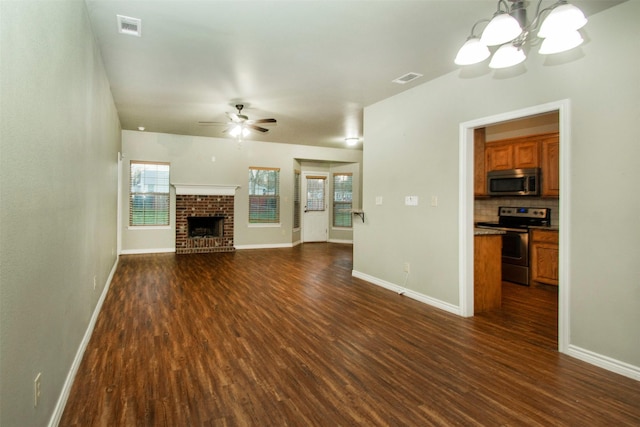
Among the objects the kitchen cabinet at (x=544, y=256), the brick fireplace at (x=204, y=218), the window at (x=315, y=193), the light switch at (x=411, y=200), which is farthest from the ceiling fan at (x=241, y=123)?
the kitchen cabinet at (x=544, y=256)

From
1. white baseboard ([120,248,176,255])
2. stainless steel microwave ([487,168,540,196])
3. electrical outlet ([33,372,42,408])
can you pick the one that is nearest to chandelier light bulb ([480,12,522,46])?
electrical outlet ([33,372,42,408])

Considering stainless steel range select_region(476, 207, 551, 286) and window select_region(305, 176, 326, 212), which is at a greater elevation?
window select_region(305, 176, 326, 212)

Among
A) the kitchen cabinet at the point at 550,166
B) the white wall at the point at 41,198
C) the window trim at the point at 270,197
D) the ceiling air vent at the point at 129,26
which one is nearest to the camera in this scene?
the white wall at the point at 41,198

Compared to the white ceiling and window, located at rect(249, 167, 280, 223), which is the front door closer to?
window, located at rect(249, 167, 280, 223)

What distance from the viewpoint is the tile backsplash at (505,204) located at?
5.05 metres

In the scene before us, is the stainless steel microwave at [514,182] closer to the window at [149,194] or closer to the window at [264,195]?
the window at [264,195]

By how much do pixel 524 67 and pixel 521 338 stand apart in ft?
7.95

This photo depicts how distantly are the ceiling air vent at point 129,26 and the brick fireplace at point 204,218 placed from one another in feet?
15.6

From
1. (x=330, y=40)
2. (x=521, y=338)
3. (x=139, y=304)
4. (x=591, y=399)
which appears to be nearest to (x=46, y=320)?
(x=139, y=304)

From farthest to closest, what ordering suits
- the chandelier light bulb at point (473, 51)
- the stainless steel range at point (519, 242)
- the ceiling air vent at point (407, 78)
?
the stainless steel range at point (519, 242), the ceiling air vent at point (407, 78), the chandelier light bulb at point (473, 51)

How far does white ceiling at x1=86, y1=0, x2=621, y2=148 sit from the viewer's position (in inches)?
100

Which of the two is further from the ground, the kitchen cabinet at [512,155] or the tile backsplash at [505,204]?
the kitchen cabinet at [512,155]

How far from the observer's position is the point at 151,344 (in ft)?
8.95

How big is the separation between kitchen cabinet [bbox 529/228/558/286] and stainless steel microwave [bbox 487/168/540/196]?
633 mm
